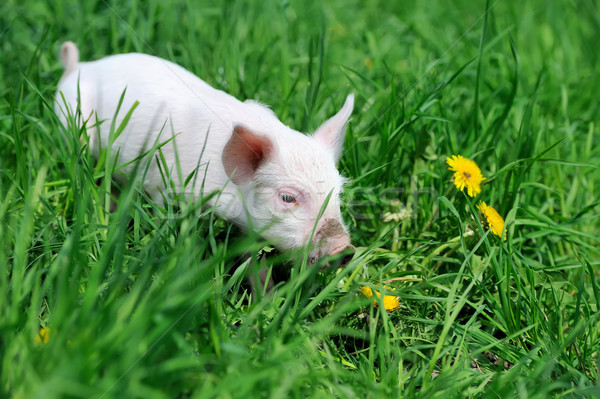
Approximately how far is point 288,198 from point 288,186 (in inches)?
2.1

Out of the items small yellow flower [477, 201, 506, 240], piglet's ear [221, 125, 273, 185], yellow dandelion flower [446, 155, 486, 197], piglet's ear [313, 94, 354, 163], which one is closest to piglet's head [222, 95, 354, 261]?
piglet's ear [221, 125, 273, 185]

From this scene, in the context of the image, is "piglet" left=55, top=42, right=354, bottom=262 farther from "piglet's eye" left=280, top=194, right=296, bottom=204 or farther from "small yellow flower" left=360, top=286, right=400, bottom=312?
"small yellow flower" left=360, top=286, right=400, bottom=312

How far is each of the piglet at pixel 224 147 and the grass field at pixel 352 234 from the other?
163 mm

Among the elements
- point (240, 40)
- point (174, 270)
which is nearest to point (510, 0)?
point (240, 40)

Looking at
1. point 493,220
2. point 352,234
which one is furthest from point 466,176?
point 352,234

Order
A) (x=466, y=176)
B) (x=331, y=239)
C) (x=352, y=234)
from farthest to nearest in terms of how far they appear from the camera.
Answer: (x=352, y=234) < (x=466, y=176) < (x=331, y=239)

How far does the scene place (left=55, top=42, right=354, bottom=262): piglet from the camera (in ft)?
8.76

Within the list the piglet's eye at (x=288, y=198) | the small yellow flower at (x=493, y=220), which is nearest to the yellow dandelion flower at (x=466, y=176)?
the small yellow flower at (x=493, y=220)

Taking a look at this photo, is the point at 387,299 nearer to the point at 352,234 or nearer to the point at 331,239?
the point at 331,239

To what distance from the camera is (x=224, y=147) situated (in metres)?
2.76

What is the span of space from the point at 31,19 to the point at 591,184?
4.14 metres

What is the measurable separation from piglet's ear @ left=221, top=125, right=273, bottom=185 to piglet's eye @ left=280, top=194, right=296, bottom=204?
199 millimetres

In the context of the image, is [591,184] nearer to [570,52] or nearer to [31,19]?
[570,52]

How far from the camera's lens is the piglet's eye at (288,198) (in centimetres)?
270
